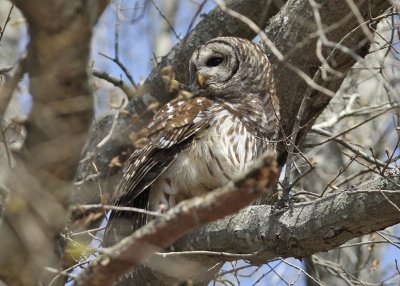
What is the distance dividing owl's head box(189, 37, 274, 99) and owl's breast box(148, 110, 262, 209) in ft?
2.42

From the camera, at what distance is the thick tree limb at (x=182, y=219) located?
9.27ft

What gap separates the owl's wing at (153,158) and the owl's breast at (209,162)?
0.07 m

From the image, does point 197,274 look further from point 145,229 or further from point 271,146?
point 145,229

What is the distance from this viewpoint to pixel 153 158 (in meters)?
5.41

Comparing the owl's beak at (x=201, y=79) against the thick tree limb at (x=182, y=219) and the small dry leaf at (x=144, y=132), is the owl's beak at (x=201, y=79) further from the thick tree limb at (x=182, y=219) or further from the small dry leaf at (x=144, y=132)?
the thick tree limb at (x=182, y=219)

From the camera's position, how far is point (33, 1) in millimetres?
2730

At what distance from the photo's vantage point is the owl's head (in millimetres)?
6203

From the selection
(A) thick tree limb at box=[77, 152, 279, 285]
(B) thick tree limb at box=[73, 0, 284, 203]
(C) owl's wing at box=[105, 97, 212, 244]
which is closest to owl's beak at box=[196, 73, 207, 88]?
(B) thick tree limb at box=[73, 0, 284, 203]

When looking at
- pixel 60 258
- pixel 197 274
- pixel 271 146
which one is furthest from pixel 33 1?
pixel 271 146

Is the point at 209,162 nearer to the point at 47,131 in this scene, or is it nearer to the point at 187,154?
the point at 187,154

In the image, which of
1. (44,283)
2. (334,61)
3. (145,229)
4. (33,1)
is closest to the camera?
(33,1)

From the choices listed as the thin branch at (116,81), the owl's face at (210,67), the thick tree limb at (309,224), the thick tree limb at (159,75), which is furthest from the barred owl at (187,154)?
the thick tree limb at (309,224)

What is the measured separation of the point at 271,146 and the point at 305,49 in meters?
0.70

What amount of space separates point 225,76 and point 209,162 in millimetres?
1181
